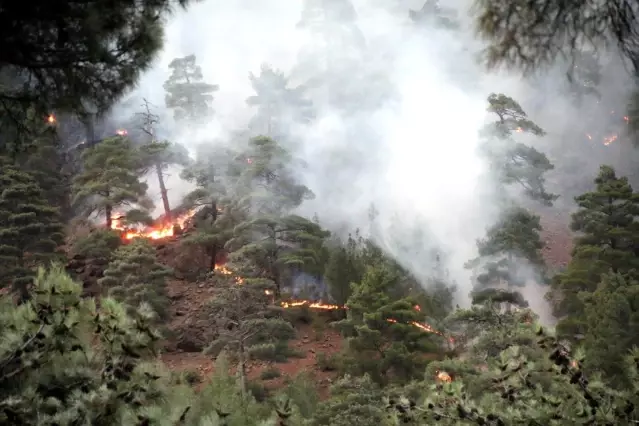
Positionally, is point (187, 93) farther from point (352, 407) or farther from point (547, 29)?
point (547, 29)

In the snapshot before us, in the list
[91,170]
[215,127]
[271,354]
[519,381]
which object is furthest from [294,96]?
[519,381]

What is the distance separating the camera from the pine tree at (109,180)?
770 inches

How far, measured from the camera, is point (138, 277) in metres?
15.3

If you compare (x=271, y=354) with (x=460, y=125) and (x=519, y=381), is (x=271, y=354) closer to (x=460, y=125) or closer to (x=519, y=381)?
(x=519, y=381)

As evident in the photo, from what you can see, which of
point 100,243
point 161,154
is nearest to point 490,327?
point 100,243

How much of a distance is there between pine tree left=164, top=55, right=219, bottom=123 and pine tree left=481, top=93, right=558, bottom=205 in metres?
18.5

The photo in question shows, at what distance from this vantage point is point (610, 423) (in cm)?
354

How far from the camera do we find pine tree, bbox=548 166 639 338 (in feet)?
48.9

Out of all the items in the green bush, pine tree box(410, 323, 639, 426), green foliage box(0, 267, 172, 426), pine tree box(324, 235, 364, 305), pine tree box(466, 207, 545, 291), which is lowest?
pine tree box(410, 323, 639, 426)

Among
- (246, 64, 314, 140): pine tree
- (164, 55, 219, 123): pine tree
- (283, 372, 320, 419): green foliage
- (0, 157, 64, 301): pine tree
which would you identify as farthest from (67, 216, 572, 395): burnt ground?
Result: (246, 64, 314, 140): pine tree

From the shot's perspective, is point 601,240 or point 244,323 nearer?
point 244,323

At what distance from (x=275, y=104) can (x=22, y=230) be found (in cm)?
2147

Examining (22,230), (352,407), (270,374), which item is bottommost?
(352,407)

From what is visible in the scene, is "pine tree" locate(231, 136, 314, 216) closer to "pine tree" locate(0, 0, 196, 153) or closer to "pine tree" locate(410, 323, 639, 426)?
"pine tree" locate(410, 323, 639, 426)
